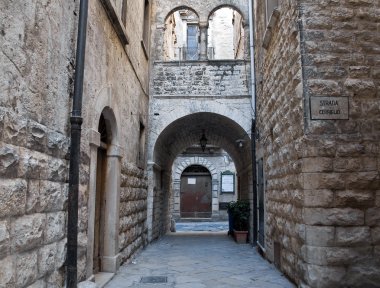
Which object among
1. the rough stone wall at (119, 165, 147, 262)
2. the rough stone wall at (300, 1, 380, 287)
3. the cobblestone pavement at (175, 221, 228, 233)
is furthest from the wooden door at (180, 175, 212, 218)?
the rough stone wall at (300, 1, 380, 287)

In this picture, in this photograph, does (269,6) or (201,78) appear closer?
(269,6)

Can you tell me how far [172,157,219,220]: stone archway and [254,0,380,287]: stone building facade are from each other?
58.4 feet

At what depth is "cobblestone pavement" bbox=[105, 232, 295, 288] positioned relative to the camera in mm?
5066

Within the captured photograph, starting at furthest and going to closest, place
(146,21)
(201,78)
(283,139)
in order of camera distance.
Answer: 1. (201,78)
2. (146,21)
3. (283,139)

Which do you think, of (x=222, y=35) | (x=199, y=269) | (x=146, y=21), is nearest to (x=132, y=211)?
(x=199, y=269)

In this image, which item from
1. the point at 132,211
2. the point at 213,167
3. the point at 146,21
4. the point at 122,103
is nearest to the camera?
the point at 122,103

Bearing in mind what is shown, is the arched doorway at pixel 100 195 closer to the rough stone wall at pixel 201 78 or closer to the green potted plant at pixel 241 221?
the rough stone wall at pixel 201 78

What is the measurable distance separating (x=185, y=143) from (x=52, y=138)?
10.5 m

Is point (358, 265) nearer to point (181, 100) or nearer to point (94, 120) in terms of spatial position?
point (94, 120)

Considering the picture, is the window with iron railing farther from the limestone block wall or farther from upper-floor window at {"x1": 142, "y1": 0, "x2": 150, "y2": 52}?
upper-floor window at {"x1": 142, "y1": 0, "x2": 150, "y2": 52}

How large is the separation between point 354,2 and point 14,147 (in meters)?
3.98

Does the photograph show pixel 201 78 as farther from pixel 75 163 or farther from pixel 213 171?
pixel 213 171

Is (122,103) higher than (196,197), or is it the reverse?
(122,103)

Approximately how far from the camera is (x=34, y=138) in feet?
9.50
